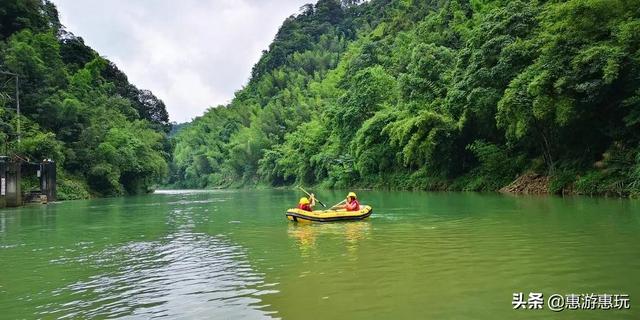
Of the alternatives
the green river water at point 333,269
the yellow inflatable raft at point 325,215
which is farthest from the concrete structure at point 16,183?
the yellow inflatable raft at point 325,215

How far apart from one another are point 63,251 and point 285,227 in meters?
6.34

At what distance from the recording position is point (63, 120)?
4594cm

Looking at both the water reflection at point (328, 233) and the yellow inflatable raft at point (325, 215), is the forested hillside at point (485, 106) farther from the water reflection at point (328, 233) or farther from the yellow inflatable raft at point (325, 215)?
the water reflection at point (328, 233)

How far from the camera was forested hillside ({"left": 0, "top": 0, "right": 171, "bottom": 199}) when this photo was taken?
4063 centimetres

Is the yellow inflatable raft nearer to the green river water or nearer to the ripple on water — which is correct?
the green river water

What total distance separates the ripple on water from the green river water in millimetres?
25

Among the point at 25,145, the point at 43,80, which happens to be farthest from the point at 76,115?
the point at 25,145

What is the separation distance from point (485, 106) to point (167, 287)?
72.9 feet

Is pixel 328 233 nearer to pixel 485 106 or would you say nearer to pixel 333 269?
pixel 333 269

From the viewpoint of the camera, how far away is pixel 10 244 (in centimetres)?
1412

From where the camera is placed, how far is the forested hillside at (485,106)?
67.4 ft

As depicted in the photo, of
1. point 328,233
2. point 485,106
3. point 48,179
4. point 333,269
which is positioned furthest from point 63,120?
point 333,269

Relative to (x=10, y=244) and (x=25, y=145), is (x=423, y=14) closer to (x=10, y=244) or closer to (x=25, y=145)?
(x=25, y=145)

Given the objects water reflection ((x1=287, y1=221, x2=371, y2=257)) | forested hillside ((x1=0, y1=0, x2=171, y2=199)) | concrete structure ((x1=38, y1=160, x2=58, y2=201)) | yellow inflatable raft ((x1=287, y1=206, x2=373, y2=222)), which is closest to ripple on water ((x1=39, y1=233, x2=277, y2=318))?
water reflection ((x1=287, y1=221, x2=371, y2=257))
